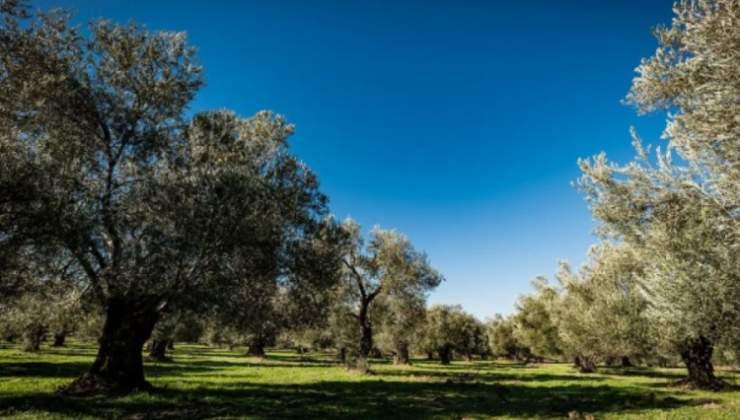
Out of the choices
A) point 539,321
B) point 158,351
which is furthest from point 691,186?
point 539,321

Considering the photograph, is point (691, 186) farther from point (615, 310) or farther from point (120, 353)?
point (615, 310)

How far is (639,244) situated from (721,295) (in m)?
3.33

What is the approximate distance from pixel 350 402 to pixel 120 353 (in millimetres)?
12629

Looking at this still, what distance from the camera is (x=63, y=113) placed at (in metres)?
23.5

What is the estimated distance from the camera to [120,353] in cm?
2464

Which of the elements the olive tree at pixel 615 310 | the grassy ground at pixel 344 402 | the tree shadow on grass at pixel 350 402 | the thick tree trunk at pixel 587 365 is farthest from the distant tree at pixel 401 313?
the tree shadow on grass at pixel 350 402

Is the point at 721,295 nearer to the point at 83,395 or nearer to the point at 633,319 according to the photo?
the point at 633,319

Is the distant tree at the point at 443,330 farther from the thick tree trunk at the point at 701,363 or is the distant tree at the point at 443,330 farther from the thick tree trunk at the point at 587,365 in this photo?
the thick tree trunk at the point at 701,363

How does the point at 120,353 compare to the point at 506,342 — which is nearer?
the point at 120,353

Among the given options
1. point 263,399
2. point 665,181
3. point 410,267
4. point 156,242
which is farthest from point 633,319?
point 156,242

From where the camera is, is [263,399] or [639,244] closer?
[639,244]

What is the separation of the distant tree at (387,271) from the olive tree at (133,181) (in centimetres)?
2972

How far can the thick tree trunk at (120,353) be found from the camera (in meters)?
23.7

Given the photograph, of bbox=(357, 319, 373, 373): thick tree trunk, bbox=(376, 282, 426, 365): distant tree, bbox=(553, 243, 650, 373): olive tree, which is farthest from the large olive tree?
bbox=(376, 282, 426, 365): distant tree
